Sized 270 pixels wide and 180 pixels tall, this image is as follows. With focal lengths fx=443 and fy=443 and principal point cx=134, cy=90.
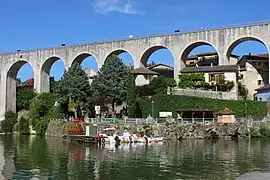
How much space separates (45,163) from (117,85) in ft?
109

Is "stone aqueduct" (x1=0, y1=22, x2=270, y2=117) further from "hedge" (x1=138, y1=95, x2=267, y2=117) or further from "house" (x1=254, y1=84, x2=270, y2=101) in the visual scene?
"hedge" (x1=138, y1=95, x2=267, y2=117)

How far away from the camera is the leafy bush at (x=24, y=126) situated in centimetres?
7916

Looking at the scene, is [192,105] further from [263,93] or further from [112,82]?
[263,93]

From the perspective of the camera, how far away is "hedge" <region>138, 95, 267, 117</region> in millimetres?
60469

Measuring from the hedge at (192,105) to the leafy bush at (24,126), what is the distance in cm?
2709

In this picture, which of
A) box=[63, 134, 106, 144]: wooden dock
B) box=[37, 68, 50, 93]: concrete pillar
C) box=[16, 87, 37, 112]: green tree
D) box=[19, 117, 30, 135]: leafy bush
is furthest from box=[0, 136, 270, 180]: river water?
box=[16, 87, 37, 112]: green tree

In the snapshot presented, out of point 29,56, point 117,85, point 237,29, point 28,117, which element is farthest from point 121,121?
point 29,56

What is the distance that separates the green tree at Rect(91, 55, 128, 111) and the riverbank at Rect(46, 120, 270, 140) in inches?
313

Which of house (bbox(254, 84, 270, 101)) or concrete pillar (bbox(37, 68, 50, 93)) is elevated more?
concrete pillar (bbox(37, 68, 50, 93))

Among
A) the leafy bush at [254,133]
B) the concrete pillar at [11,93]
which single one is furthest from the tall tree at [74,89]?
the concrete pillar at [11,93]

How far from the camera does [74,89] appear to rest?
6794 centimetres

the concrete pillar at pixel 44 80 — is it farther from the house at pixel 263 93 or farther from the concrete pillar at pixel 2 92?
the house at pixel 263 93

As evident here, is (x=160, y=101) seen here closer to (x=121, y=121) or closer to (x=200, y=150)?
(x=121, y=121)

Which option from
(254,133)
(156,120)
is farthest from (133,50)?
(254,133)
